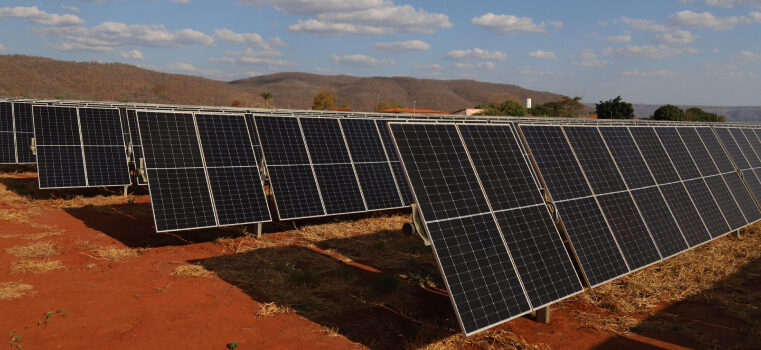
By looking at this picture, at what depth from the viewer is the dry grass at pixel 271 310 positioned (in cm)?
969

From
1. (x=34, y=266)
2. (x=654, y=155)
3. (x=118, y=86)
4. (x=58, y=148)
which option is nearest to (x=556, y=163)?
(x=654, y=155)

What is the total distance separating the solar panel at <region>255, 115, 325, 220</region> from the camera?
15367 millimetres

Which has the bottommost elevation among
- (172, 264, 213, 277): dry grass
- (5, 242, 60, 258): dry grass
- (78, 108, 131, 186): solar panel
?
(172, 264, 213, 277): dry grass

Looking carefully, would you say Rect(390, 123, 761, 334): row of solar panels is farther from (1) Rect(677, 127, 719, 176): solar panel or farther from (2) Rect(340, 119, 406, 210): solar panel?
(2) Rect(340, 119, 406, 210): solar panel

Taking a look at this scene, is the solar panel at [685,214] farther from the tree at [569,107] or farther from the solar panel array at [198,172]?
the tree at [569,107]

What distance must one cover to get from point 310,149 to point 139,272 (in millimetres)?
7277

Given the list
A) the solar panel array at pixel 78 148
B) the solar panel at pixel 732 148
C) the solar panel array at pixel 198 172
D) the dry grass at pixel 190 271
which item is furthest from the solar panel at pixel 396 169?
the solar panel at pixel 732 148

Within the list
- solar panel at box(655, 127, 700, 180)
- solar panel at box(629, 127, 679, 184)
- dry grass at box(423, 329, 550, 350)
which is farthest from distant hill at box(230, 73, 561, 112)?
dry grass at box(423, 329, 550, 350)

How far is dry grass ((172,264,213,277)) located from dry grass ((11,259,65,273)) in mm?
2946

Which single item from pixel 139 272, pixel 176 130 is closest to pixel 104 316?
pixel 139 272

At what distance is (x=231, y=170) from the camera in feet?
50.0

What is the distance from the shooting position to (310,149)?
57.0 feet

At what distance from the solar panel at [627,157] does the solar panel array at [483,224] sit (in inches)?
173

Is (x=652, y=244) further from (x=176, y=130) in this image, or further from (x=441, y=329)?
(x=176, y=130)
